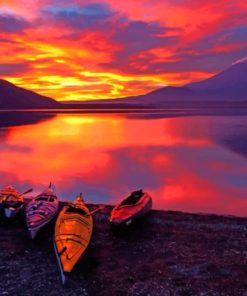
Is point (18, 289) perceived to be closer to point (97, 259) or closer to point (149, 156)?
point (97, 259)

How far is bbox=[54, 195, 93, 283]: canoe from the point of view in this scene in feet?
38.5

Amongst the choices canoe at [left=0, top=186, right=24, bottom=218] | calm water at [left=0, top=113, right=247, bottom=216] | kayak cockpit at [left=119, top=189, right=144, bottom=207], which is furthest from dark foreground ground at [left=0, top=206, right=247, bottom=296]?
calm water at [left=0, top=113, right=247, bottom=216]

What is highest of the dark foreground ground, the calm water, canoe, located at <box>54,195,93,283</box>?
canoe, located at <box>54,195,93,283</box>

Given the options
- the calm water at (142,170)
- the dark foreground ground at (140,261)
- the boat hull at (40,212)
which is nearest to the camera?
the dark foreground ground at (140,261)

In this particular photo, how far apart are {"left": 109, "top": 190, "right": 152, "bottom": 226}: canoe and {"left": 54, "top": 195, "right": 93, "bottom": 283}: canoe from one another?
110cm

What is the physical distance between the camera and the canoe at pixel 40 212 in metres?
14.7

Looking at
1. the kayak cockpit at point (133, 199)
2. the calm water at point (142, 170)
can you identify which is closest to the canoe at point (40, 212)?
the kayak cockpit at point (133, 199)

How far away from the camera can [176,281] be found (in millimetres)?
11586

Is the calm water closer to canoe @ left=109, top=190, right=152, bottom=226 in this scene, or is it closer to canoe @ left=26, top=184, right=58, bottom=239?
canoe @ left=109, top=190, right=152, bottom=226

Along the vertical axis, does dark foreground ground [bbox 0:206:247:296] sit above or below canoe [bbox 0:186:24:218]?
below

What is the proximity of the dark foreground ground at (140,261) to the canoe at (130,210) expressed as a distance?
0.44m

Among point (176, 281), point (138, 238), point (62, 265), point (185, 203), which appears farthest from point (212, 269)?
point (185, 203)

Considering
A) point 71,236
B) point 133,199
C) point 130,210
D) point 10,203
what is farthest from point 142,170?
point 71,236

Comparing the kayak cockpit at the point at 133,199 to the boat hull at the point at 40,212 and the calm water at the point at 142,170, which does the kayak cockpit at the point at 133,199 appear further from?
the calm water at the point at 142,170
